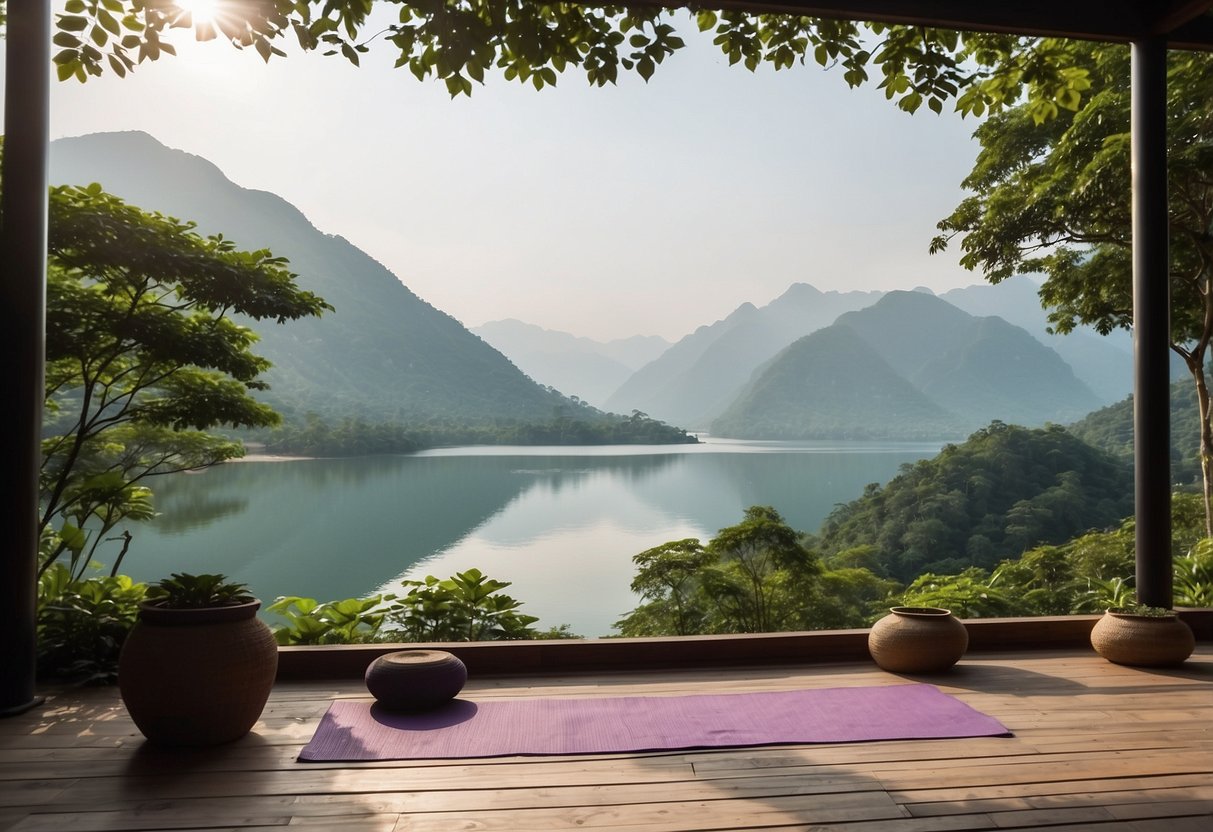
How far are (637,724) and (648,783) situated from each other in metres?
0.47

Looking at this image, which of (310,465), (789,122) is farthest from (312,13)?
(310,465)

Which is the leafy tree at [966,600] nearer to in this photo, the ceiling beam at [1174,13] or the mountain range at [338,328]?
the ceiling beam at [1174,13]

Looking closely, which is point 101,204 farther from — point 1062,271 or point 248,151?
point 248,151

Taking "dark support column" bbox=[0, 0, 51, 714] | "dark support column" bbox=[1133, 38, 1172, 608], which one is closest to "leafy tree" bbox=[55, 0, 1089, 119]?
"dark support column" bbox=[0, 0, 51, 714]

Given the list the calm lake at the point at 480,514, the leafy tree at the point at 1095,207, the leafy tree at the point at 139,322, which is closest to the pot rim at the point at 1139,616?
the leafy tree at the point at 1095,207

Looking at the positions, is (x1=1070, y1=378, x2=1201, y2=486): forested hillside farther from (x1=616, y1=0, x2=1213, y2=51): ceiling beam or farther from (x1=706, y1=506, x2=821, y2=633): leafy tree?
(x1=616, y1=0, x2=1213, y2=51): ceiling beam

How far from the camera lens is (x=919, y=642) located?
3.11 meters

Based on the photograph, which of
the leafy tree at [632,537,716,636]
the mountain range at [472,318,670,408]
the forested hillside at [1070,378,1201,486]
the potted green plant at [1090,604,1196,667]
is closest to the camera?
the potted green plant at [1090,604,1196,667]

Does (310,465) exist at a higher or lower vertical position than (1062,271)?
lower

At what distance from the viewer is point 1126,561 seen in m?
8.09

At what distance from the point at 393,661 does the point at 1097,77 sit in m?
7.43

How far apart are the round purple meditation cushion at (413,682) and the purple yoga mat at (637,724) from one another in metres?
0.05

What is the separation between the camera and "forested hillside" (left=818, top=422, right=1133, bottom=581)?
13.4 meters

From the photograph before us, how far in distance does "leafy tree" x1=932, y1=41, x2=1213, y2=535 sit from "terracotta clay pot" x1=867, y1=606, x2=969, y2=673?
3504 mm
